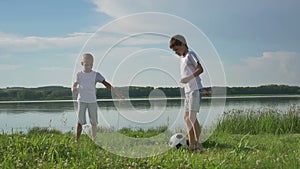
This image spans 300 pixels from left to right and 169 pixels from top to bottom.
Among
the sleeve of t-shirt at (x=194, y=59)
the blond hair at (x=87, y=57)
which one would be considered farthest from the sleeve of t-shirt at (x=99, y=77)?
the sleeve of t-shirt at (x=194, y=59)

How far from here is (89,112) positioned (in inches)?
310

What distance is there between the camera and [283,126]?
38.7ft

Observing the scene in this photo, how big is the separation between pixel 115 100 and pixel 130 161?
6.66ft

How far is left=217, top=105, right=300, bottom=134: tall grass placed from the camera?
455 inches

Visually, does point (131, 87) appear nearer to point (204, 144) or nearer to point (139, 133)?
point (204, 144)

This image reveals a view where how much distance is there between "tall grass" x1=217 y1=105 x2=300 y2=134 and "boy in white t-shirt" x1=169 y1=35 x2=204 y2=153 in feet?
15.1

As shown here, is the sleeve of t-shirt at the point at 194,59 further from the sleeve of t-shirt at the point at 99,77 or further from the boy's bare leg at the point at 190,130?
the sleeve of t-shirt at the point at 99,77

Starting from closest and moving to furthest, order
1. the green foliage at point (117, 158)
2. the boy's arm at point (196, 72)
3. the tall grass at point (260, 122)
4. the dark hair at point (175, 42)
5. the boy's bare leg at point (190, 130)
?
the green foliage at point (117, 158) < the boy's arm at point (196, 72) < the dark hair at point (175, 42) < the boy's bare leg at point (190, 130) < the tall grass at point (260, 122)

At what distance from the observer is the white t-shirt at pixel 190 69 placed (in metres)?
6.86

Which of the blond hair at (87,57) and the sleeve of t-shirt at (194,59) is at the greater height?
the blond hair at (87,57)

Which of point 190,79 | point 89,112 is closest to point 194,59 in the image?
point 190,79

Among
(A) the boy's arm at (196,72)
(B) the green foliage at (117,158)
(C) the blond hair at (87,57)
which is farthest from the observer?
(C) the blond hair at (87,57)

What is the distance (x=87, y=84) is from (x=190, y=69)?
5.81ft

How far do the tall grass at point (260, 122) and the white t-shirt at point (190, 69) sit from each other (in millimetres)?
4827
